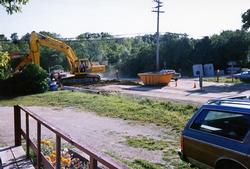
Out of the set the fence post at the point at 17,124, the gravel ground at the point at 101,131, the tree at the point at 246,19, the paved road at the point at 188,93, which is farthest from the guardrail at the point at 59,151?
the tree at the point at 246,19

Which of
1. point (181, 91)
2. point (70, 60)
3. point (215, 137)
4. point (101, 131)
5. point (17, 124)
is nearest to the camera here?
point (215, 137)

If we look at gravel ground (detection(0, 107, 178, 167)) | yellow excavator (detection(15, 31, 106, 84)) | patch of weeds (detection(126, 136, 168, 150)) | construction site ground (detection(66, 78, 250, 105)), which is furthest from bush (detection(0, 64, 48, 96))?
patch of weeds (detection(126, 136, 168, 150))

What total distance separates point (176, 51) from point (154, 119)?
54.5m

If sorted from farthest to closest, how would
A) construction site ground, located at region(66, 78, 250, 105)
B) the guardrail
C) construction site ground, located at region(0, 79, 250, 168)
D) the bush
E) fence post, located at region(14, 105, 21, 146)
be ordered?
1. the bush
2. construction site ground, located at region(66, 78, 250, 105)
3. construction site ground, located at region(0, 79, 250, 168)
4. fence post, located at region(14, 105, 21, 146)
5. the guardrail

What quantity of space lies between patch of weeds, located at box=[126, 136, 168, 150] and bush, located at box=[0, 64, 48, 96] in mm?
20398

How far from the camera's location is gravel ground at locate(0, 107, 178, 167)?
10707 millimetres

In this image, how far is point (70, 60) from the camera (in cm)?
4047

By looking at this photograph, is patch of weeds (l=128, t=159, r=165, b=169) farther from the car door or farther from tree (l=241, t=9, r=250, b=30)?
tree (l=241, t=9, r=250, b=30)

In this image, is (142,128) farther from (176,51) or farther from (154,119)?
(176,51)

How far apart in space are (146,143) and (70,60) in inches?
1164

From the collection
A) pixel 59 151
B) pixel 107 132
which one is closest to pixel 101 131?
pixel 107 132

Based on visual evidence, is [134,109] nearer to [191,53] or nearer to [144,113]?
[144,113]

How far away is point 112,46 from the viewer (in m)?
143

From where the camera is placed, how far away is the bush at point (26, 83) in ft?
104
